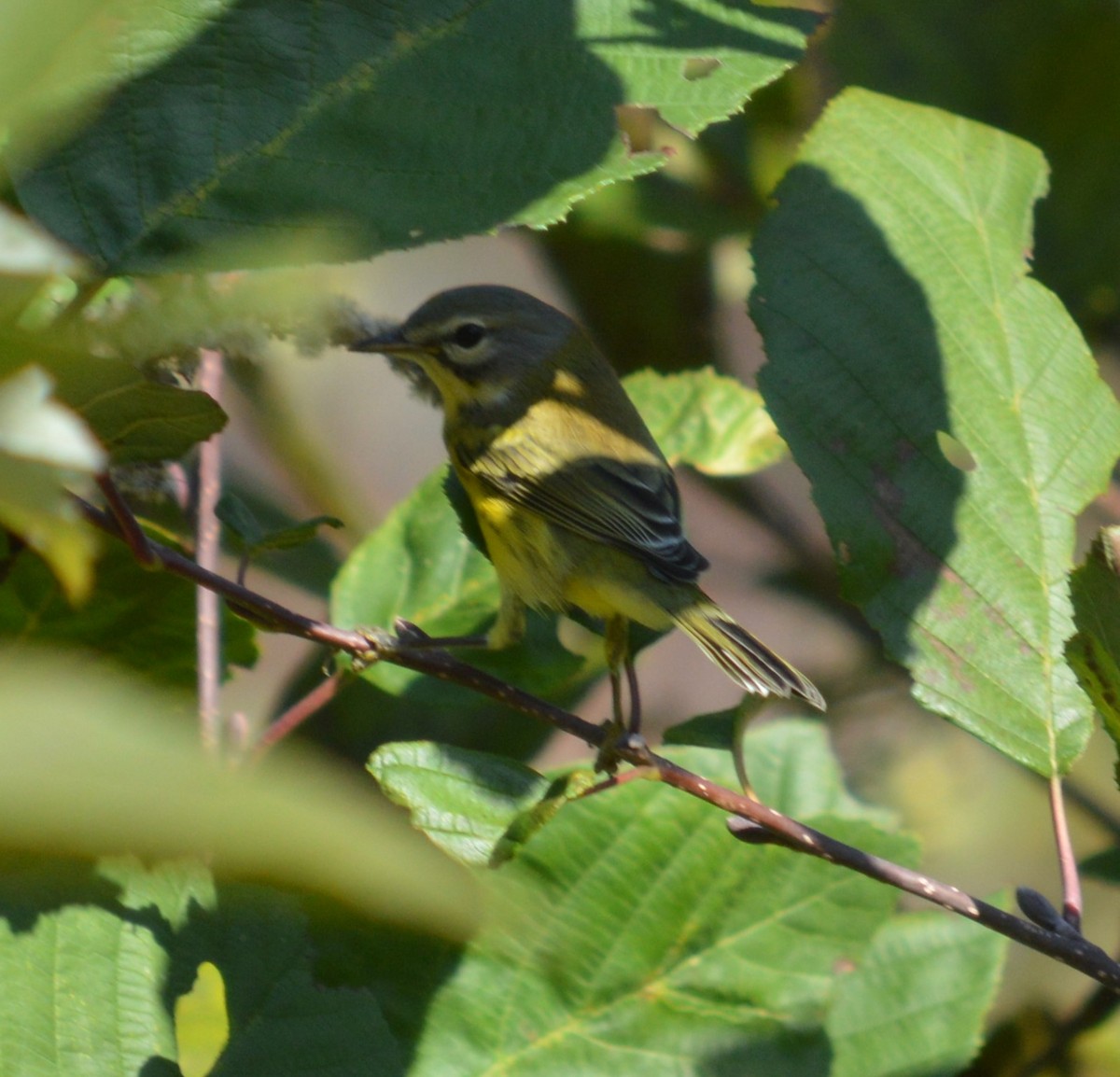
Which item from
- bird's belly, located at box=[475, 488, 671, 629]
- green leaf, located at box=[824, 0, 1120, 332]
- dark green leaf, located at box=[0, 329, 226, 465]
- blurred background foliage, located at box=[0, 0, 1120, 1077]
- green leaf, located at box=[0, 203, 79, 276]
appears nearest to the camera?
green leaf, located at box=[0, 203, 79, 276]

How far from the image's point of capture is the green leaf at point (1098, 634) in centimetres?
133

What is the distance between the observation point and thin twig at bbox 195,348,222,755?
5.41 ft

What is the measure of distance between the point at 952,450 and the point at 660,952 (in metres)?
0.93

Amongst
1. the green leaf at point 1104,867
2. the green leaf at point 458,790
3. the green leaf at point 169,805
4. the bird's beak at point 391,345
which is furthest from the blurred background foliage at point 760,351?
the green leaf at point 169,805

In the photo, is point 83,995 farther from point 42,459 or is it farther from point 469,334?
point 469,334

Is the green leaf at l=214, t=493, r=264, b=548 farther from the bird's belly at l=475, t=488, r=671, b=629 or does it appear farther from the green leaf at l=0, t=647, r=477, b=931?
the green leaf at l=0, t=647, r=477, b=931

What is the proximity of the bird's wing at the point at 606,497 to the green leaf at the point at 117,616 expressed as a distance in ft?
2.76

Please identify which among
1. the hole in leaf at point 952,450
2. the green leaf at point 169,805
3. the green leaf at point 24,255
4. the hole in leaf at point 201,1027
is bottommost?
the hole in leaf at point 201,1027

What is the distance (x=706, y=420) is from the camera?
2277mm

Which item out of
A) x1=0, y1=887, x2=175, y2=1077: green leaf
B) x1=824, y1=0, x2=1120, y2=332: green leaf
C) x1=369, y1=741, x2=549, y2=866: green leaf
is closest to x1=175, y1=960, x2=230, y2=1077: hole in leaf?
x1=0, y1=887, x2=175, y2=1077: green leaf

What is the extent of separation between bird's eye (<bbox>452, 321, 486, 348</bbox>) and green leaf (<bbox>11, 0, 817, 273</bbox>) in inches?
52.0

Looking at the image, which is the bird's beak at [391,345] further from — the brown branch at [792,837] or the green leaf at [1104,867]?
the green leaf at [1104,867]

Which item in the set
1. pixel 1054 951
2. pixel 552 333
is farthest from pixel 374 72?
pixel 552 333

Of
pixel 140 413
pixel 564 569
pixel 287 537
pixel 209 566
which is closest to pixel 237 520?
pixel 287 537
